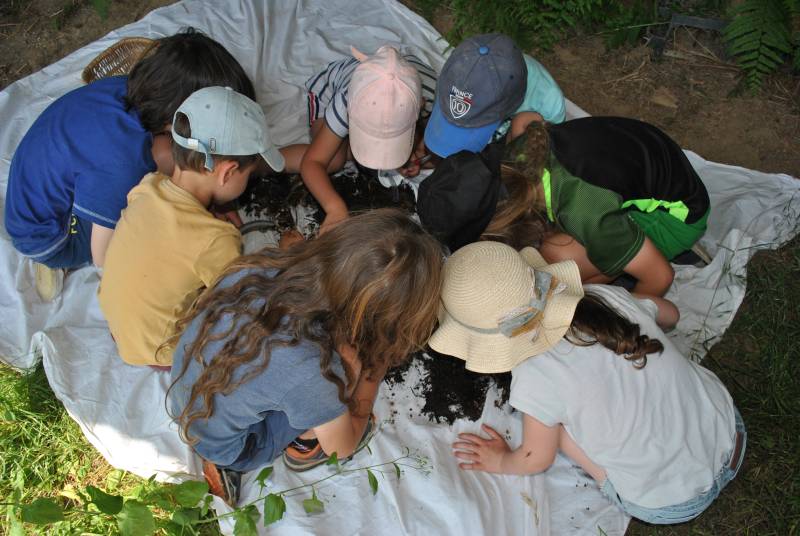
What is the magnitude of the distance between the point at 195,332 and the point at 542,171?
1223mm

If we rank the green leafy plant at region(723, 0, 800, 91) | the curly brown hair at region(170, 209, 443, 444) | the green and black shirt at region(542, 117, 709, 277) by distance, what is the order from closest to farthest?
the curly brown hair at region(170, 209, 443, 444) → the green and black shirt at region(542, 117, 709, 277) → the green leafy plant at region(723, 0, 800, 91)

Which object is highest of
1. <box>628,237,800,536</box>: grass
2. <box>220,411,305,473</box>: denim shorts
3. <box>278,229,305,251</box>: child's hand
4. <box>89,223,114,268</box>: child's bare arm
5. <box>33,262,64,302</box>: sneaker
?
<box>89,223,114,268</box>: child's bare arm

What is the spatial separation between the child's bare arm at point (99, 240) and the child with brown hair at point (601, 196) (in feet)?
4.60

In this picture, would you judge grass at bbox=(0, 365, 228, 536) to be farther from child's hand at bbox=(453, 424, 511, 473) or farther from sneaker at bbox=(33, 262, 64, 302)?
child's hand at bbox=(453, 424, 511, 473)

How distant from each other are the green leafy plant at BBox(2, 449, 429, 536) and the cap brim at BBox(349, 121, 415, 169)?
1099 mm

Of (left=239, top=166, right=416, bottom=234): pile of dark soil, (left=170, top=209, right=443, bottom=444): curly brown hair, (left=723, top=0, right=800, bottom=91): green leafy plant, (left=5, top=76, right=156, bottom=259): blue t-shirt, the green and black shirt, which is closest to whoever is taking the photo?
(left=170, top=209, right=443, bottom=444): curly brown hair

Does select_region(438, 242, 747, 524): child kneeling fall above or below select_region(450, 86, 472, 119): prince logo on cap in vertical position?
below

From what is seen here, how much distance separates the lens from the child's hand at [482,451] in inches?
90.0

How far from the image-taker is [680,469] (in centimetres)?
193

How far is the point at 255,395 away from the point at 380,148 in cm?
114

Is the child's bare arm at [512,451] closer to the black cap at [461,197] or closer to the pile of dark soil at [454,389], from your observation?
the pile of dark soil at [454,389]

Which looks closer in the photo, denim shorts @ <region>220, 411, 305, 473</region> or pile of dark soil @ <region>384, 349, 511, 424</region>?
denim shorts @ <region>220, 411, 305, 473</region>

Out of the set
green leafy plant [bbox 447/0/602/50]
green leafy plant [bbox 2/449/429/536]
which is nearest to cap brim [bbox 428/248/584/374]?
green leafy plant [bbox 2/449/429/536]

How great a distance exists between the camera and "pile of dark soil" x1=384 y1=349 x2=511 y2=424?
2455 mm
